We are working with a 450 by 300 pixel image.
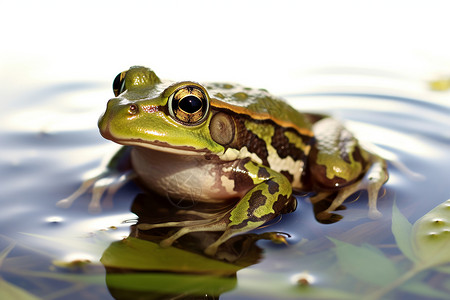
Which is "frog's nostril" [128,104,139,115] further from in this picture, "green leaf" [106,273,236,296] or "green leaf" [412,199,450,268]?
"green leaf" [412,199,450,268]

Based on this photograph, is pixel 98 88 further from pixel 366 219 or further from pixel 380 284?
pixel 380 284

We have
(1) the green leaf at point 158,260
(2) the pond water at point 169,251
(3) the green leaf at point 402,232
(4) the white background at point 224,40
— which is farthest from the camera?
(4) the white background at point 224,40

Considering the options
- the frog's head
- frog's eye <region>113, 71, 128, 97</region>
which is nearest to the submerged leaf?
the frog's head

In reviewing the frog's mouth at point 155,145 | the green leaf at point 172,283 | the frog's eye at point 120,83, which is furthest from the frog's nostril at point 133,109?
the green leaf at point 172,283

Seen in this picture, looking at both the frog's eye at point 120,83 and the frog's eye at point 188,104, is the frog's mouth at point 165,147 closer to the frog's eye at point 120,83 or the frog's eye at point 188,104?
the frog's eye at point 188,104

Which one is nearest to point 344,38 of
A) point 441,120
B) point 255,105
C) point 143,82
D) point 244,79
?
point 244,79
